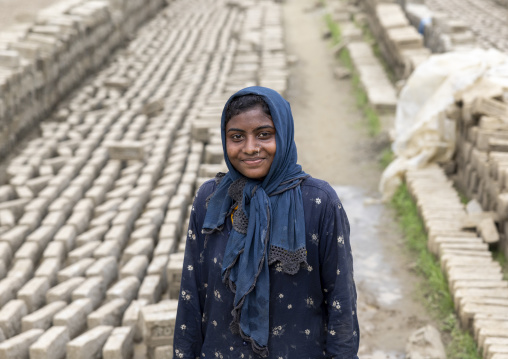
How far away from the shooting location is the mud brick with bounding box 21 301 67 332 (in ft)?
13.0

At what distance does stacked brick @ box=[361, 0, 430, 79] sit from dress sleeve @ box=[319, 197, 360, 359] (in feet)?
23.0

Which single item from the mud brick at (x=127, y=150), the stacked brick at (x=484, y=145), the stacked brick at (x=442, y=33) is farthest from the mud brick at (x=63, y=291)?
the stacked brick at (x=442, y=33)

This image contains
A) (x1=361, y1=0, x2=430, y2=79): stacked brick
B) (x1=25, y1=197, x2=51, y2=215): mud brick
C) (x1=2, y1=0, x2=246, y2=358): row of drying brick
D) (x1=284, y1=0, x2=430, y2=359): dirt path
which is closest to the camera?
(x1=2, y1=0, x2=246, y2=358): row of drying brick

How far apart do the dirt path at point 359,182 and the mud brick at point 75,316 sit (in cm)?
190

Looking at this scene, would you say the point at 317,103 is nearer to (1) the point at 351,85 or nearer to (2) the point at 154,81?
(1) the point at 351,85

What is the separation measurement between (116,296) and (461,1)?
14.1m

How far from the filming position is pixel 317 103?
34.7 feet

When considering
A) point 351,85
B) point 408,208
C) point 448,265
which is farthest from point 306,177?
point 351,85

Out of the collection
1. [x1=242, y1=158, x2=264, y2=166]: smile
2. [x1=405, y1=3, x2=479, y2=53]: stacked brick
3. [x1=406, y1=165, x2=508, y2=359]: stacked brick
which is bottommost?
[x1=406, y1=165, x2=508, y2=359]: stacked brick

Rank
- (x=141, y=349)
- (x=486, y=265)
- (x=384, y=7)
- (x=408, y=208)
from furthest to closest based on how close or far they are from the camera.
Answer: (x=384, y=7) → (x=408, y=208) → (x=486, y=265) → (x=141, y=349)

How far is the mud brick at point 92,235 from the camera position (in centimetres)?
517

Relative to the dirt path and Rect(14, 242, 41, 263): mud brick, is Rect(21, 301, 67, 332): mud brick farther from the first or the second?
the dirt path

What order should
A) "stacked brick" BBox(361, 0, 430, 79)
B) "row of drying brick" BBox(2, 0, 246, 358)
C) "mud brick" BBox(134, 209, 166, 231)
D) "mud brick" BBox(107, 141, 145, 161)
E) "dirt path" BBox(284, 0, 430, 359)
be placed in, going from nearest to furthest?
"row of drying brick" BBox(2, 0, 246, 358) → "dirt path" BBox(284, 0, 430, 359) → "mud brick" BBox(134, 209, 166, 231) → "mud brick" BBox(107, 141, 145, 161) → "stacked brick" BBox(361, 0, 430, 79)

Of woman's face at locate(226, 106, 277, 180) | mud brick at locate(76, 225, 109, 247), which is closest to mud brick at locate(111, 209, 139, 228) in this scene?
mud brick at locate(76, 225, 109, 247)
